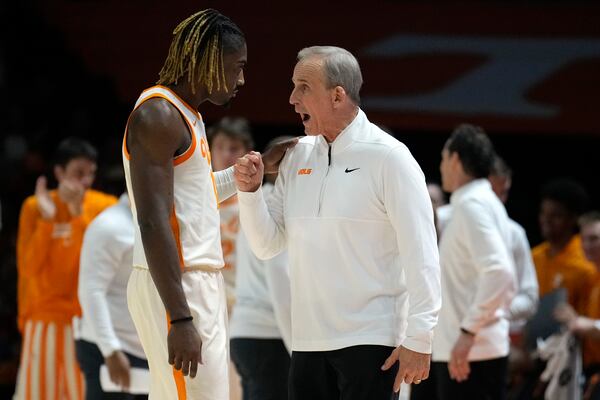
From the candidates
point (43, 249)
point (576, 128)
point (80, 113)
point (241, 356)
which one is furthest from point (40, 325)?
point (576, 128)

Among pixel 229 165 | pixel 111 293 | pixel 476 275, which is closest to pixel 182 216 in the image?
pixel 111 293

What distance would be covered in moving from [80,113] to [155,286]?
685cm

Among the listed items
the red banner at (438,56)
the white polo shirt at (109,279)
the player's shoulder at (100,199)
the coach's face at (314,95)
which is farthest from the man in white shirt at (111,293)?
the red banner at (438,56)

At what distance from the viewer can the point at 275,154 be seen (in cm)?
362

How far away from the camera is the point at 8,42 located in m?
10.4

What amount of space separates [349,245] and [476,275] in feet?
5.76

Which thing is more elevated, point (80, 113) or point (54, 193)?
point (80, 113)

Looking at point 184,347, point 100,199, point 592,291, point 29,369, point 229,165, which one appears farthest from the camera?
point 592,291

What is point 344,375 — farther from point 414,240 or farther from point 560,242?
point 560,242

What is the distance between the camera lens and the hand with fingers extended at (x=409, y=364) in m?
3.21

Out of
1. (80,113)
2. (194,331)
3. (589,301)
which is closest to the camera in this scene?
(194,331)

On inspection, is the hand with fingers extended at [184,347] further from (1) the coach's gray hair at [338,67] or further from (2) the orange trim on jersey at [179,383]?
(1) the coach's gray hair at [338,67]

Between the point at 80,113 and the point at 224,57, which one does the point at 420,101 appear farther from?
the point at 224,57

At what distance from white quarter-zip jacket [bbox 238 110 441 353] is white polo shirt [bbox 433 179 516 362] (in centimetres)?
151
